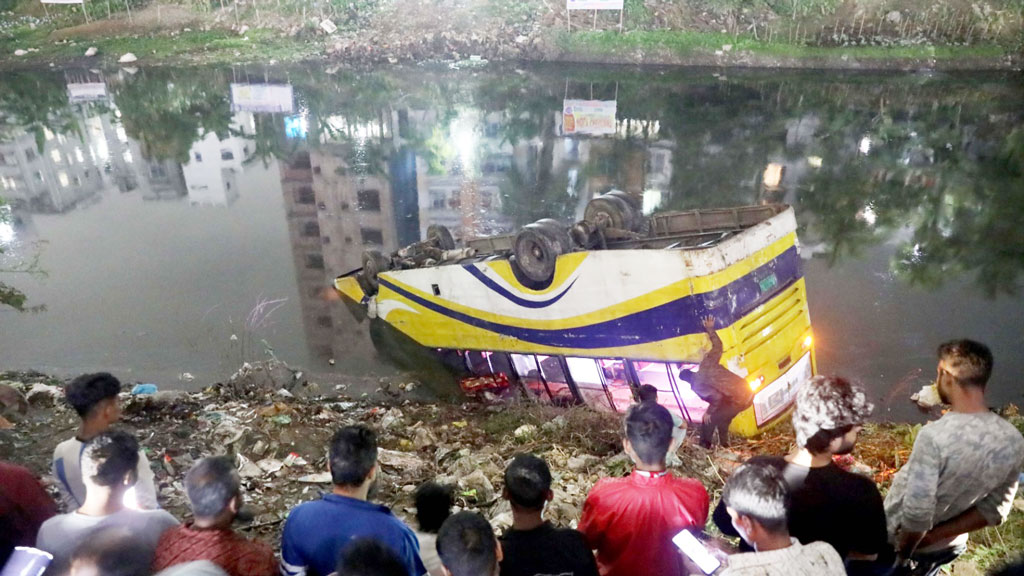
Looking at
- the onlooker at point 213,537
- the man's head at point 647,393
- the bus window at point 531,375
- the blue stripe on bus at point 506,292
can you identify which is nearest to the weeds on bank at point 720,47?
the blue stripe on bus at point 506,292

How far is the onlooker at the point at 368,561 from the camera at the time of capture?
224cm

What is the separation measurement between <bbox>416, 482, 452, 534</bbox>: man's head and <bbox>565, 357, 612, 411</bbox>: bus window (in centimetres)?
392

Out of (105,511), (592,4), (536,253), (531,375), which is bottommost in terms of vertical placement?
(531,375)

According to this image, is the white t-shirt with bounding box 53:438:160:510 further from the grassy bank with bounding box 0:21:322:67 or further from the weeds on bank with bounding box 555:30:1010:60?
the grassy bank with bounding box 0:21:322:67

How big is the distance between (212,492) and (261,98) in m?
27.1

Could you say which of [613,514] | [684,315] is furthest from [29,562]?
[684,315]

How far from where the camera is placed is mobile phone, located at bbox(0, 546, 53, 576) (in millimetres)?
2500

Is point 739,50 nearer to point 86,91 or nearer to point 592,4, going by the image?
point 592,4

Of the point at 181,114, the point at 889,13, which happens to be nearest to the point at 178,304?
the point at 181,114

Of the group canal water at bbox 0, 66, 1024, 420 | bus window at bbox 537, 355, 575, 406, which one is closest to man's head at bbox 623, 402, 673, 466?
bus window at bbox 537, 355, 575, 406

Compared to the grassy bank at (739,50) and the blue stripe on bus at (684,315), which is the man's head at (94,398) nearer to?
the blue stripe on bus at (684,315)

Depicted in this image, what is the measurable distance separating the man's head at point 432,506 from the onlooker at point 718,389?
333cm

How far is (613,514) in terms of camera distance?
2.94m

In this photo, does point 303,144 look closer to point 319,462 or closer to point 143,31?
point 319,462
